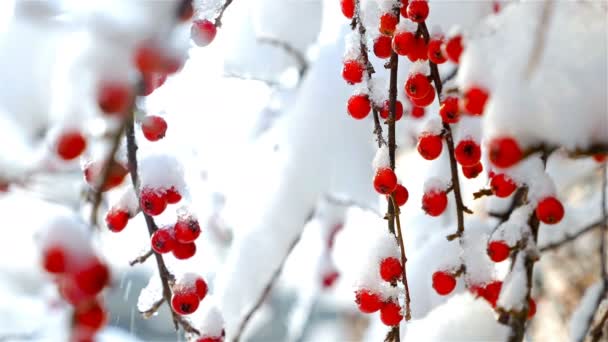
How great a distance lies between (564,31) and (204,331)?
640mm

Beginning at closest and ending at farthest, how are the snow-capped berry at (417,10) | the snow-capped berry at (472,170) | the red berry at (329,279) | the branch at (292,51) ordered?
the snow-capped berry at (417,10) → the snow-capped berry at (472,170) → the branch at (292,51) → the red berry at (329,279)

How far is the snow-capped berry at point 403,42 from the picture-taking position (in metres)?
0.90

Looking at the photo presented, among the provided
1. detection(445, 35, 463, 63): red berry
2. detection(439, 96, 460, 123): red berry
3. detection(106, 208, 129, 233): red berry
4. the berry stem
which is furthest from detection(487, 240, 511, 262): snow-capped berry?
detection(106, 208, 129, 233): red berry

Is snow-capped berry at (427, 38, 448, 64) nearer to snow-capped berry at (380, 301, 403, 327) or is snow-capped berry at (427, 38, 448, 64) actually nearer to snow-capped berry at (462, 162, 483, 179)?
snow-capped berry at (462, 162, 483, 179)

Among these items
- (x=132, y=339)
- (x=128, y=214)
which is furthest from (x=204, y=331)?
(x=132, y=339)

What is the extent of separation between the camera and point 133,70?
1.92 feet

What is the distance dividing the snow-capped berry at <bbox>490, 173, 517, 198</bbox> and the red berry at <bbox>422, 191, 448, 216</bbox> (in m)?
0.12

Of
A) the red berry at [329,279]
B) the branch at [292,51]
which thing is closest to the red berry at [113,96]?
the branch at [292,51]

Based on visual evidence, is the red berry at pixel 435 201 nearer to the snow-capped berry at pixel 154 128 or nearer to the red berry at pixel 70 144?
the snow-capped berry at pixel 154 128

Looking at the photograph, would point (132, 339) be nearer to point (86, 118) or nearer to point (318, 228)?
point (318, 228)

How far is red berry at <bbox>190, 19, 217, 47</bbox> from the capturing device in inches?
37.2

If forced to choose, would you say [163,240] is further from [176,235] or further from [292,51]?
[292,51]

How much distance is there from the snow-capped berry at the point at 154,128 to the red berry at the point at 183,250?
151mm

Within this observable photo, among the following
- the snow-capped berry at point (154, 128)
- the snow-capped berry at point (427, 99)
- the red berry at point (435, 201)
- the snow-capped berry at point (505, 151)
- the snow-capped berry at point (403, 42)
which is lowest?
the red berry at point (435, 201)
